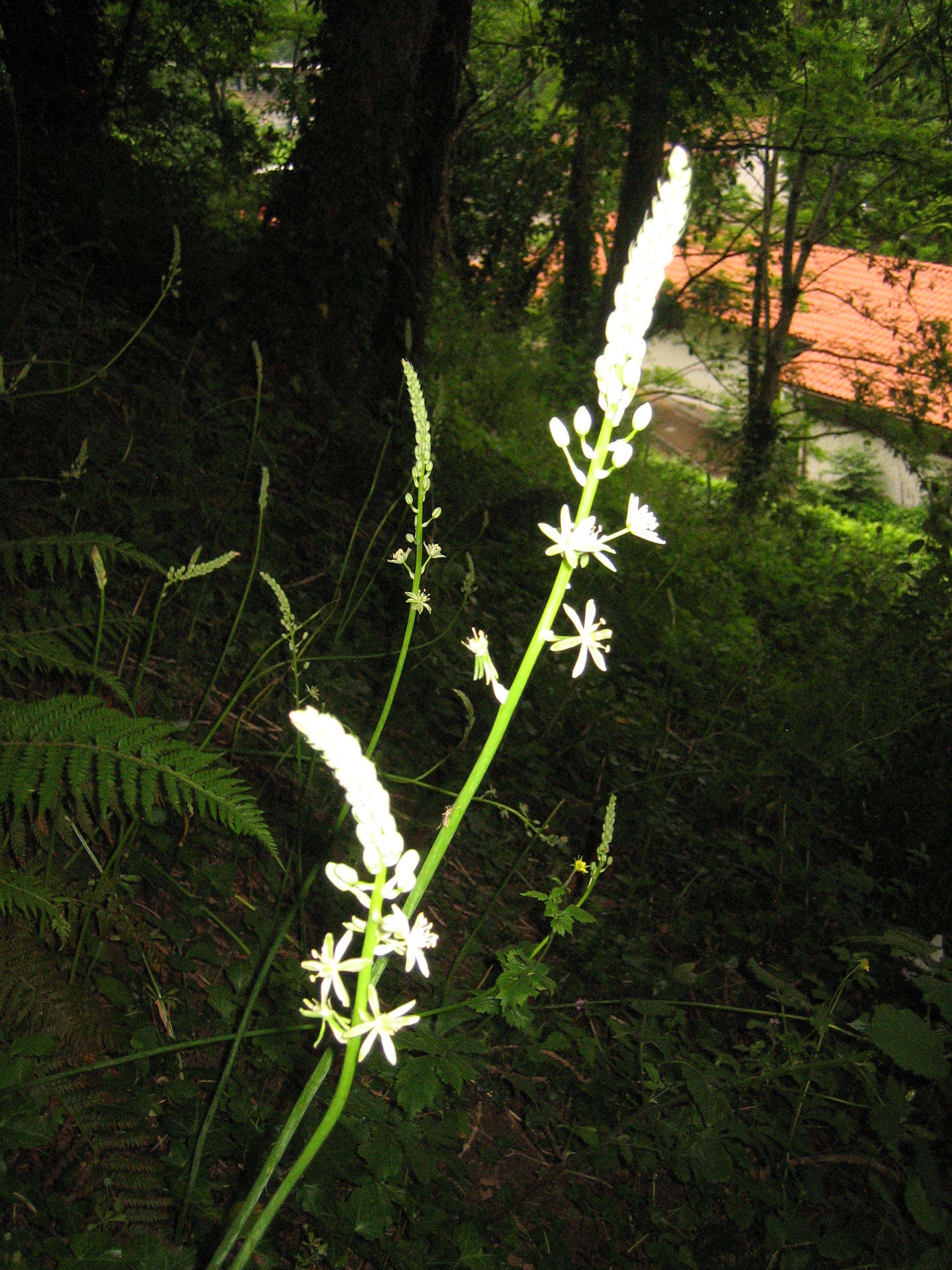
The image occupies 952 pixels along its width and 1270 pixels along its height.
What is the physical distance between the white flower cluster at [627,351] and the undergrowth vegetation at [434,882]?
775mm

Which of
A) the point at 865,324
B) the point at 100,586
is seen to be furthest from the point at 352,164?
the point at 865,324

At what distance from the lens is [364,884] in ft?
2.26

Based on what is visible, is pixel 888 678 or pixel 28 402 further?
pixel 888 678

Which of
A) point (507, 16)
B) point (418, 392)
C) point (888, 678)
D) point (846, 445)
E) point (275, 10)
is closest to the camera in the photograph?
point (418, 392)

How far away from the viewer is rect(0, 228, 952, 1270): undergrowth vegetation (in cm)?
166

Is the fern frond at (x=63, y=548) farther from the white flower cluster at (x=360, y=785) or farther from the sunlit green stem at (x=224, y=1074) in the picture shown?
the white flower cluster at (x=360, y=785)

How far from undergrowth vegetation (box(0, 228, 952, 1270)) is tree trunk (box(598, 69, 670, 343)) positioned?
15.7 ft

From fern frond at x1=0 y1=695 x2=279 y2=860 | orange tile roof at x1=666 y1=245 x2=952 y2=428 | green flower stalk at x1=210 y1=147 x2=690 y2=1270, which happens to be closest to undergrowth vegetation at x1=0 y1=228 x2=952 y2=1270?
fern frond at x1=0 y1=695 x2=279 y2=860

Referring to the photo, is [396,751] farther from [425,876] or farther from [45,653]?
[425,876]

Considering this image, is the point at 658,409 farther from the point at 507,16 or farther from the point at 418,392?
the point at 418,392

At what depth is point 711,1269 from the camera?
6.89ft

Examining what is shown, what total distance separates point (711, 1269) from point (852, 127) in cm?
1137

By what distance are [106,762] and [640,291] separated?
1328 millimetres

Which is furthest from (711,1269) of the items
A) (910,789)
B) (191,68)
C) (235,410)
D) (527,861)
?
(191,68)
